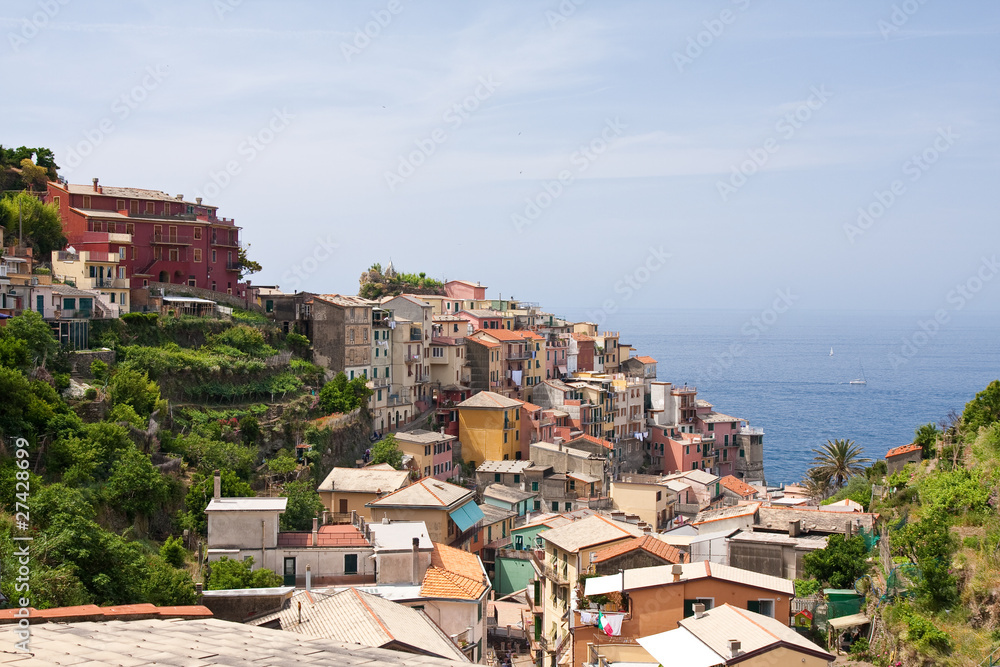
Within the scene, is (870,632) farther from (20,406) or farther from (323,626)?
(20,406)

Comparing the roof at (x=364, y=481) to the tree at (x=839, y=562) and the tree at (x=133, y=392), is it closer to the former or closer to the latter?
the tree at (x=133, y=392)

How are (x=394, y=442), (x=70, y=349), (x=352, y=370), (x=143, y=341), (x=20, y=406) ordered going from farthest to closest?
(x=352, y=370) < (x=394, y=442) < (x=143, y=341) < (x=70, y=349) < (x=20, y=406)

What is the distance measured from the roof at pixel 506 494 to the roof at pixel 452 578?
17198 mm

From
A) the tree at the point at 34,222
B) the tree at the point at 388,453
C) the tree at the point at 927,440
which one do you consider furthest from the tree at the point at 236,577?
the tree at the point at 34,222

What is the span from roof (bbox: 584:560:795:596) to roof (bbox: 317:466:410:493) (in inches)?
590

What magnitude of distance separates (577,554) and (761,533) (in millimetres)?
5921

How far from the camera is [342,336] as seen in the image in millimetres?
54250

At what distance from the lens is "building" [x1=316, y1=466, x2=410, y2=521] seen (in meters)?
37.8

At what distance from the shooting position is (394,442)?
49.1m

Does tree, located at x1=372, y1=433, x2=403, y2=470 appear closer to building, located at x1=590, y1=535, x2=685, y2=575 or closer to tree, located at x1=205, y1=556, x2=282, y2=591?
building, located at x1=590, y1=535, x2=685, y2=575

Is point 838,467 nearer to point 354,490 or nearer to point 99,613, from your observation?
point 354,490

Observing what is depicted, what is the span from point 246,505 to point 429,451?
80.8 ft

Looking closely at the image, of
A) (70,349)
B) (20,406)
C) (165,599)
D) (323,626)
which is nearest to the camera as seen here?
(323,626)

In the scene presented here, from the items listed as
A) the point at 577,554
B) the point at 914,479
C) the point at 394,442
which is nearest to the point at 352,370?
the point at 394,442
